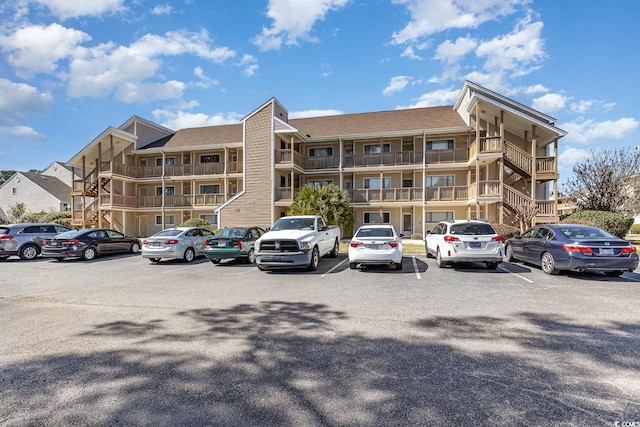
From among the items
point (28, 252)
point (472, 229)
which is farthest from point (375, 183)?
point (28, 252)

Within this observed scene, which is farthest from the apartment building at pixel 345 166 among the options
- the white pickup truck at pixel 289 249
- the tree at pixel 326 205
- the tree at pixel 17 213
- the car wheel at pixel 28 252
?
the tree at pixel 17 213

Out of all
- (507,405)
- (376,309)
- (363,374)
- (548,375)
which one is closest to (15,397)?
(363,374)

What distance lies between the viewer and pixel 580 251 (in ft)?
29.9

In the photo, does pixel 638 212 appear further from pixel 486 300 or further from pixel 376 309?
pixel 376 309

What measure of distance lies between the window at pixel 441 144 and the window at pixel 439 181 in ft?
7.18

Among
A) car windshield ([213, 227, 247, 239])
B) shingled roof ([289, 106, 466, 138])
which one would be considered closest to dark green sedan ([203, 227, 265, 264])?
car windshield ([213, 227, 247, 239])

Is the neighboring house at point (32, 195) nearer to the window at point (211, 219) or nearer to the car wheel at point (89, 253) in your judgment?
the window at point (211, 219)

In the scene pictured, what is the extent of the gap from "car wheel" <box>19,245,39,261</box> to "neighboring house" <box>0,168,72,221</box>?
101ft

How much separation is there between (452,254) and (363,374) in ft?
26.2

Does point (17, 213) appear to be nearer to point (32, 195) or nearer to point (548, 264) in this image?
point (32, 195)

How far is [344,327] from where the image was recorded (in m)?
5.41

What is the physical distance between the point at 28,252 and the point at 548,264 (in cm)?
2116

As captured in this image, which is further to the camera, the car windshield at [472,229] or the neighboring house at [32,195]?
the neighboring house at [32,195]

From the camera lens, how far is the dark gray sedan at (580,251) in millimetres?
9031
